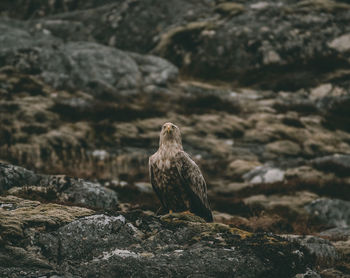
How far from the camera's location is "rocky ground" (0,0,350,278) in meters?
5.74

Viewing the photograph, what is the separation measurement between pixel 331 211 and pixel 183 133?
31.6 feet

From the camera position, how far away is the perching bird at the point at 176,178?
26.4 feet

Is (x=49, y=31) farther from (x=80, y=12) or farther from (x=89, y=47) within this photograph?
(x=89, y=47)

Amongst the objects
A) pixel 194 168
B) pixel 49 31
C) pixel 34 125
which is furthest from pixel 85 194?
pixel 49 31

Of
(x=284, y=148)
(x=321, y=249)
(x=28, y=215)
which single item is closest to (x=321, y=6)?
(x=284, y=148)

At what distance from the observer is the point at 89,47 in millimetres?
27344

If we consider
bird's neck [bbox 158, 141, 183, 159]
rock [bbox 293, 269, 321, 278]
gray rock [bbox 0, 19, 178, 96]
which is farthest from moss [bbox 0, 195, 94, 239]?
gray rock [bbox 0, 19, 178, 96]

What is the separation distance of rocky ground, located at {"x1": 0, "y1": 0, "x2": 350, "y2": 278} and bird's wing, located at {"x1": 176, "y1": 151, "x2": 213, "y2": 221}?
1.25 metres

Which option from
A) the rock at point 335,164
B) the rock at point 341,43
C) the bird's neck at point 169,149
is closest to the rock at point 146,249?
the bird's neck at point 169,149

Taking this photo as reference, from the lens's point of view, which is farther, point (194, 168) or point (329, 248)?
point (329, 248)

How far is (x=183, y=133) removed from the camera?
816 inches

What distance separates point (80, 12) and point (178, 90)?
16.9 metres

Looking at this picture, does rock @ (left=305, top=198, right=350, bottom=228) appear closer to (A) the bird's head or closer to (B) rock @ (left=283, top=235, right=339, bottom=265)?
(B) rock @ (left=283, top=235, right=339, bottom=265)

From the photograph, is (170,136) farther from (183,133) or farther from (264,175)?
(183,133)
